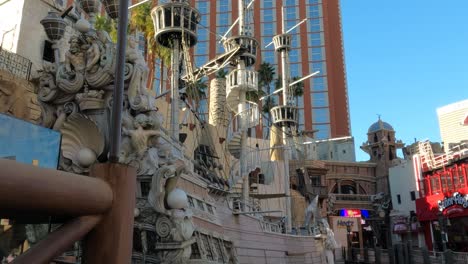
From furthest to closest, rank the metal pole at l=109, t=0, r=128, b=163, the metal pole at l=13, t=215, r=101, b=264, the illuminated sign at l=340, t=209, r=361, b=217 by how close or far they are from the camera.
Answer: the illuminated sign at l=340, t=209, r=361, b=217 → the metal pole at l=109, t=0, r=128, b=163 → the metal pole at l=13, t=215, r=101, b=264

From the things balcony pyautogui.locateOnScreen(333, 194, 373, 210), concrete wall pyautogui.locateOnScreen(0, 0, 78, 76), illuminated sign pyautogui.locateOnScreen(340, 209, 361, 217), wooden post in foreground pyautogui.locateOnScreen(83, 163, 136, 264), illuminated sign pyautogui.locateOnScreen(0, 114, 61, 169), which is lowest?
wooden post in foreground pyautogui.locateOnScreen(83, 163, 136, 264)

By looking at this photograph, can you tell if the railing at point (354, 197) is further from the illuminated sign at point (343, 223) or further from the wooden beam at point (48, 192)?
the wooden beam at point (48, 192)

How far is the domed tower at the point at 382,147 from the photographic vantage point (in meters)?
46.3

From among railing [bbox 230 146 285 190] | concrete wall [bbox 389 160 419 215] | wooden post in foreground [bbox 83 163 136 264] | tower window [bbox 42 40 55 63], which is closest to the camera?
wooden post in foreground [bbox 83 163 136 264]

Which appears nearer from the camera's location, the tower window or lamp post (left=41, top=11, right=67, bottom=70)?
lamp post (left=41, top=11, right=67, bottom=70)

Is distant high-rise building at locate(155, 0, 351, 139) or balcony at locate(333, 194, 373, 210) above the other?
distant high-rise building at locate(155, 0, 351, 139)

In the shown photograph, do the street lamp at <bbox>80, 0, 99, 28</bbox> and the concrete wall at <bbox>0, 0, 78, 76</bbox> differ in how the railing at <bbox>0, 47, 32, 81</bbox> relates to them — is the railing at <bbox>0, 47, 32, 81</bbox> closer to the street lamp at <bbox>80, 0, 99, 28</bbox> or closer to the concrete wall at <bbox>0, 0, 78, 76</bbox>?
the concrete wall at <bbox>0, 0, 78, 76</bbox>

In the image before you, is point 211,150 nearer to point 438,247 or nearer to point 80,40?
point 80,40

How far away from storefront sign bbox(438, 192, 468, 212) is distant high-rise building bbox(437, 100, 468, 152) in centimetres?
1451

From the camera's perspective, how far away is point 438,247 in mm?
32969

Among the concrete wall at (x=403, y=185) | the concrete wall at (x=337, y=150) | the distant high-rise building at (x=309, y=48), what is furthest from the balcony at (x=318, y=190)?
the distant high-rise building at (x=309, y=48)

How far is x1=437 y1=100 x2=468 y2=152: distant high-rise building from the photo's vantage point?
4538cm

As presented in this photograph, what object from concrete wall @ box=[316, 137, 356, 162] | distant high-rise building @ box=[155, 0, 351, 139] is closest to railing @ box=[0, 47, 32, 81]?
distant high-rise building @ box=[155, 0, 351, 139]

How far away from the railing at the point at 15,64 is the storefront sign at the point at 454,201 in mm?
29795
